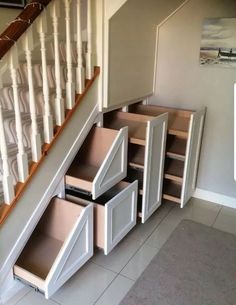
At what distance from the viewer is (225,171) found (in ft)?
8.82

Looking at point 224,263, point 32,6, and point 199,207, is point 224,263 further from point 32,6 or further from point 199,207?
point 32,6

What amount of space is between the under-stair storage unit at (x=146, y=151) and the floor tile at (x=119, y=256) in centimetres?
21

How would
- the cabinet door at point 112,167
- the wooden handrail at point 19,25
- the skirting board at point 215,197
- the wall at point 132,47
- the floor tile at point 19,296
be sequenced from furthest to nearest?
the skirting board at point 215,197 → the wall at point 132,47 → the cabinet door at point 112,167 → the floor tile at point 19,296 → the wooden handrail at point 19,25

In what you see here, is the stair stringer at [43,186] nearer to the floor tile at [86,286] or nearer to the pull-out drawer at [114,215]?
the pull-out drawer at [114,215]

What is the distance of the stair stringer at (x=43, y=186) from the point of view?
1.56 m

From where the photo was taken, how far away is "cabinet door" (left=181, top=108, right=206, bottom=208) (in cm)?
232

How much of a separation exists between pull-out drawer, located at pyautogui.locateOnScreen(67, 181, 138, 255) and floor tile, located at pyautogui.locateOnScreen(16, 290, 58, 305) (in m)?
0.44

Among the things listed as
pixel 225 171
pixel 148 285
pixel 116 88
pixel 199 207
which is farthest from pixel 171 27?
pixel 148 285

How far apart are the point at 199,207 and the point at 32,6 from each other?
214cm

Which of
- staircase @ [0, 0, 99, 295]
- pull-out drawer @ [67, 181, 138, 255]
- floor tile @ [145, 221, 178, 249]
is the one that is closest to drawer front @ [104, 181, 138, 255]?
pull-out drawer @ [67, 181, 138, 255]

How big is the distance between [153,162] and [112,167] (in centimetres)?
41

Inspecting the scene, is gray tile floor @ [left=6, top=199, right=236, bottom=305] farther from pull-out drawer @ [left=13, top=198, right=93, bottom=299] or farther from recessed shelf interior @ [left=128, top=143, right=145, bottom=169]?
recessed shelf interior @ [left=128, top=143, right=145, bottom=169]

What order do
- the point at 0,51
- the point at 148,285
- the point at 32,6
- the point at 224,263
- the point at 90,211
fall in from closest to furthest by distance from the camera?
the point at 0,51 < the point at 32,6 < the point at 90,211 < the point at 148,285 < the point at 224,263

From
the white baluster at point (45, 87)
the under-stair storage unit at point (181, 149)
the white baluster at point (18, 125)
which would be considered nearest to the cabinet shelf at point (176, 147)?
the under-stair storage unit at point (181, 149)
